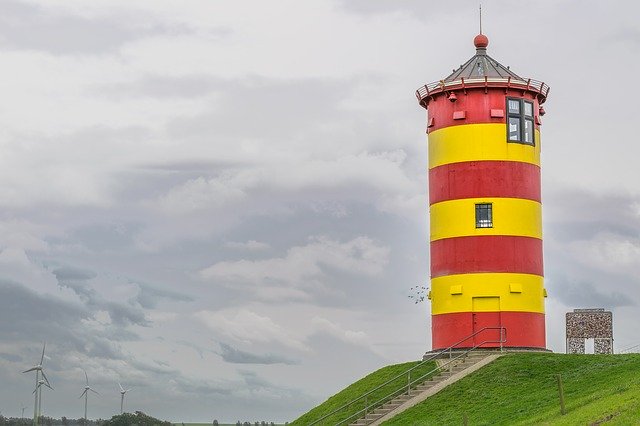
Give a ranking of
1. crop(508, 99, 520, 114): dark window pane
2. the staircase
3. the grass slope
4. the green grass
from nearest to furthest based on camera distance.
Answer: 1. the grass slope
2. the staircase
3. the green grass
4. crop(508, 99, 520, 114): dark window pane

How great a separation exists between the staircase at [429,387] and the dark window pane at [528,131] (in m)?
9.96

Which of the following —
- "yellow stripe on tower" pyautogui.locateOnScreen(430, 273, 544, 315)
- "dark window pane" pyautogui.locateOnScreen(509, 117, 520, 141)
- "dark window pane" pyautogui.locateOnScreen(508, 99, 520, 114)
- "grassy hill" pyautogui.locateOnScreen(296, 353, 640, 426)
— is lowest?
"grassy hill" pyautogui.locateOnScreen(296, 353, 640, 426)

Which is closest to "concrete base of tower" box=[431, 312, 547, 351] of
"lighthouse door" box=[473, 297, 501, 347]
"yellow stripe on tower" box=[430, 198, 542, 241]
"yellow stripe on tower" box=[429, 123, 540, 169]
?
"lighthouse door" box=[473, 297, 501, 347]

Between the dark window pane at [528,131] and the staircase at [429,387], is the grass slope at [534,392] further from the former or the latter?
the dark window pane at [528,131]

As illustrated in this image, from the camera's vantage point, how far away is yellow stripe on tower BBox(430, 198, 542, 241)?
46344mm

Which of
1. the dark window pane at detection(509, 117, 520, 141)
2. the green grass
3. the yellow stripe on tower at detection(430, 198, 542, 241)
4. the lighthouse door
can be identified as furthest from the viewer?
the dark window pane at detection(509, 117, 520, 141)

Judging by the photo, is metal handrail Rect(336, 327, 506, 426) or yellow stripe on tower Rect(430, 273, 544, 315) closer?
metal handrail Rect(336, 327, 506, 426)

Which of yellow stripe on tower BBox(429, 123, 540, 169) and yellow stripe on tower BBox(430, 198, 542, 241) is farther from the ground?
yellow stripe on tower BBox(429, 123, 540, 169)

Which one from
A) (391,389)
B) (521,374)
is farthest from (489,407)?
(391,389)

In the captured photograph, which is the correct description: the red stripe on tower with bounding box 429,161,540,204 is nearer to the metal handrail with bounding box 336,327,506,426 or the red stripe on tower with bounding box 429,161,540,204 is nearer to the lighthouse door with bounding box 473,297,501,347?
the lighthouse door with bounding box 473,297,501,347

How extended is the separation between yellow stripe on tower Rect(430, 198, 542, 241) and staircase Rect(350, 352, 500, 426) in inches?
216

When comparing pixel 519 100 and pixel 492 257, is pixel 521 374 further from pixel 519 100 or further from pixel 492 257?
pixel 519 100

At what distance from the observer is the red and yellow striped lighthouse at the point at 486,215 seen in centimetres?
4609

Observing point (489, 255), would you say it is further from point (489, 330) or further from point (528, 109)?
point (528, 109)
